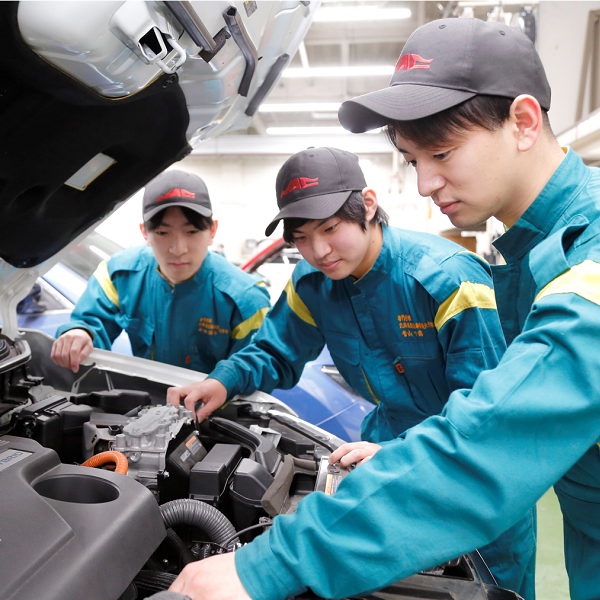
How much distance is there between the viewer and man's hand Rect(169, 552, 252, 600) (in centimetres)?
62

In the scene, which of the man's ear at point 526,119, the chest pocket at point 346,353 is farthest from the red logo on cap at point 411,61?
the chest pocket at point 346,353

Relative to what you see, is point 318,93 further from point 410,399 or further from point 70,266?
point 410,399

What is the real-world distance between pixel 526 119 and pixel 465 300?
0.60 m

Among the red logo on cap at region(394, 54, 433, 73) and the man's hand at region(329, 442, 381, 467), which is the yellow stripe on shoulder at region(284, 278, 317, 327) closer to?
the man's hand at region(329, 442, 381, 467)

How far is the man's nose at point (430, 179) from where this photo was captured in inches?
30.8

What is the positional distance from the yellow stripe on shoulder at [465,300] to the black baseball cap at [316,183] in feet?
1.38

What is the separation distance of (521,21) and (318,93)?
5.70m

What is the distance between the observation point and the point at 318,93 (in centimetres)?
848

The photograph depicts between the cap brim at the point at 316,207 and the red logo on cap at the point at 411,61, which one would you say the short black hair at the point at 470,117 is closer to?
the red logo on cap at the point at 411,61

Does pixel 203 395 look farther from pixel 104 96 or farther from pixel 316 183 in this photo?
pixel 104 96

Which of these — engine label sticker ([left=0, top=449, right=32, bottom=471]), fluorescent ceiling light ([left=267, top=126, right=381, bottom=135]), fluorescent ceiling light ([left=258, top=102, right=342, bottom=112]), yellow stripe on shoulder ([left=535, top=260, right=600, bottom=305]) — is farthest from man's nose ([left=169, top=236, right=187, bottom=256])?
fluorescent ceiling light ([left=267, top=126, right=381, bottom=135])

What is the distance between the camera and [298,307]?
1.68 m

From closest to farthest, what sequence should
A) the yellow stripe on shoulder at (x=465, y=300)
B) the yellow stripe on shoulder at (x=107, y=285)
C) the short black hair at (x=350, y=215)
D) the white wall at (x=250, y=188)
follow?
the yellow stripe on shoulder at (x=465, y=300) → the short black hair at (x=350, y=215) → the yellow stripe on shoulder at (x=107, y=285) → the white wall at (x=250, y=188)

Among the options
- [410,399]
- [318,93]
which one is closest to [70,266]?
[410,399]
